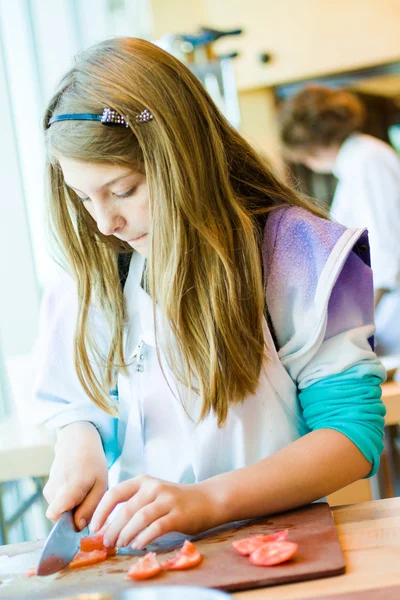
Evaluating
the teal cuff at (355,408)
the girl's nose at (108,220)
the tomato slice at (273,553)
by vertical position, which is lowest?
the tomato slice at (273,553)

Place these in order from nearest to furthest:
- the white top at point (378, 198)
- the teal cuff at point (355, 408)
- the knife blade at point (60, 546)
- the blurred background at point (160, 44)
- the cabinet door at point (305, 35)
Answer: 1. the knife blade at point (60, 546)
2. the teal cuff at point (355, 408)
3. the blurred background at point (160, 44)
4. the white top at point (378, 198)
5. the cabinet door at point (305, 35)

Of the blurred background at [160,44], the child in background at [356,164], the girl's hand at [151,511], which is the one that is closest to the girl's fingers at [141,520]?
the girl's hand at [151,511]

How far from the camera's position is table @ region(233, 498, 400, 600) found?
0.70 m

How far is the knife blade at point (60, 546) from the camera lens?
0.82 metres

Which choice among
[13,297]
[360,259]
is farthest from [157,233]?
[13,297]

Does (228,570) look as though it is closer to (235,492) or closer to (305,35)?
(235,492)

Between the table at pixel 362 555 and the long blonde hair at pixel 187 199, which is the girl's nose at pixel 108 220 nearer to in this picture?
the long blonde hair at pixel 187 199

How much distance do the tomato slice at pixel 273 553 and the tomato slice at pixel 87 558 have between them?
0.18 metres

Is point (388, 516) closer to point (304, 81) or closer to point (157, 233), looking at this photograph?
point (157, 233)

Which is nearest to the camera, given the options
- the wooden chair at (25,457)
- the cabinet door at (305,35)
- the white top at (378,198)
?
the wooden chair at (25,457)

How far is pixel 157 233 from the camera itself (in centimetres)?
99

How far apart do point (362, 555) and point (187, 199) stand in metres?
0.47

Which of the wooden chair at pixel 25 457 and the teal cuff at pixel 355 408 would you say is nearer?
the teal cuff at pixel 355 408

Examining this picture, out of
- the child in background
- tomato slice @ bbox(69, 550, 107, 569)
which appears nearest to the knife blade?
tomato slice @ bbox(69, 550, 107, 569)
